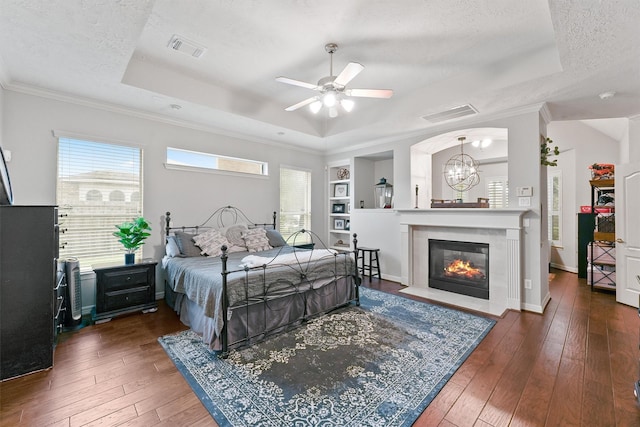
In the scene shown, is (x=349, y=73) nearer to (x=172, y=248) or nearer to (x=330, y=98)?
(x=330, y=98)

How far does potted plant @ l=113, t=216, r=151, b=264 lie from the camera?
11.6 ft

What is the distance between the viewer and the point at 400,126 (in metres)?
4.55

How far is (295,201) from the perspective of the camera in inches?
237

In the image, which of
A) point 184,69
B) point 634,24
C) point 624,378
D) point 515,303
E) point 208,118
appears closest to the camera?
point 634,24

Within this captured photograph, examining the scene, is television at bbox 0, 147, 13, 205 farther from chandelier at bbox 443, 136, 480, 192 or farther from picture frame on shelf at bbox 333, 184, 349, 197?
chandelier at bbox 443, 136, 480, 192

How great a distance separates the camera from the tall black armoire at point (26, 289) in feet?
7.27

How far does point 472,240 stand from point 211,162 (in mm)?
4465

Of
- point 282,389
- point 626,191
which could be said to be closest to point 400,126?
point 626,191

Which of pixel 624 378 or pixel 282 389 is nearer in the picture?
pixel 282 389

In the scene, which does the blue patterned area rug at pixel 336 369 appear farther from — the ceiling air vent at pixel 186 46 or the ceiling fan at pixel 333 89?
the ceiling air vent at pixel 186 46

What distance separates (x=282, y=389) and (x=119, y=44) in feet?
10.4

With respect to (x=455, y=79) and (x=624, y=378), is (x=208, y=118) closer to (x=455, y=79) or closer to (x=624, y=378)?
(x=455, y=79)

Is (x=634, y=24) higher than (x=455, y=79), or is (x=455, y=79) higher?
(x=455, y=79)

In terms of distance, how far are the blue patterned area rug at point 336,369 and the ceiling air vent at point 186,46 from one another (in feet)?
10.0
